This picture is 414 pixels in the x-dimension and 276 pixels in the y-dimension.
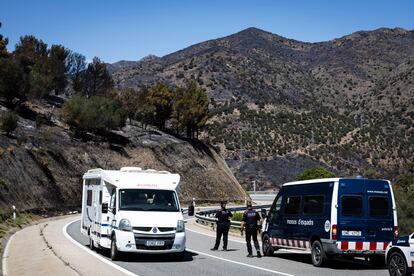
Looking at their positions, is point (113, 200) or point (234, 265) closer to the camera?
point (234, 265)

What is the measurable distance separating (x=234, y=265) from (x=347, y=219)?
3276 mm

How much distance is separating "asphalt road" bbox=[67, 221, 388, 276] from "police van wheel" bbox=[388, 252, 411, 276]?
1.60 m

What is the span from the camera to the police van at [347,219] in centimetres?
1598

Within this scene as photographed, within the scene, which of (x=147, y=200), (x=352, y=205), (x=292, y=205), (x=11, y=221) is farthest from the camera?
(x=11, y=221)

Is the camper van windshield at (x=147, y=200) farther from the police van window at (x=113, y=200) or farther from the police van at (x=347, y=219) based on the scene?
the police van at (x=347, y=219)

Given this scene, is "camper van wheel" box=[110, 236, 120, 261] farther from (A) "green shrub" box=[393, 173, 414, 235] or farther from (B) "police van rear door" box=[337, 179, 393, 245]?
(A) "green shrub" box=[393, 173, 414, 235]

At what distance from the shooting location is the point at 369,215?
16.3 metres

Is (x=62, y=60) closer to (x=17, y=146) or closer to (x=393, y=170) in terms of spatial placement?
(x=17, y=146)

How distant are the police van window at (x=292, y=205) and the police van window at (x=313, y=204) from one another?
0.52 metres

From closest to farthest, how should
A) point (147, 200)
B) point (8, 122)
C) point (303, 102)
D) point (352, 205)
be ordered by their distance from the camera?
point (352, 205) < point (147, 200) < point (8, 122) < point (303, 102)

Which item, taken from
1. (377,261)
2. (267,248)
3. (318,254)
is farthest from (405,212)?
(318,254)

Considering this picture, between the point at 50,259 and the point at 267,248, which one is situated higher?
the point at 50,259

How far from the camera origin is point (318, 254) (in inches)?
654

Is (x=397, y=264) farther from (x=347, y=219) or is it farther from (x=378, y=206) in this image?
(x=378, y=206)
